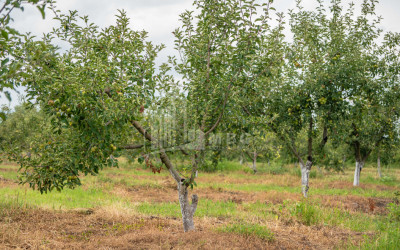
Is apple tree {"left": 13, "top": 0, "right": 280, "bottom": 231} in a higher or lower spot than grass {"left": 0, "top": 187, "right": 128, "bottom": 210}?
higher

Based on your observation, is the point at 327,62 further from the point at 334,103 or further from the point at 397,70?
the point at 397,70

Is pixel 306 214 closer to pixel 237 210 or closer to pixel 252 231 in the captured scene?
pixel 252 231

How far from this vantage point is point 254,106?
10852mm

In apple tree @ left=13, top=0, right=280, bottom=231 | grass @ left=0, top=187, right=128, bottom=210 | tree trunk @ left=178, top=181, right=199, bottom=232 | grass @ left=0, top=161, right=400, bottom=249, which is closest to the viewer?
apple tree @ left=13, top=0, right=280, bottom=231

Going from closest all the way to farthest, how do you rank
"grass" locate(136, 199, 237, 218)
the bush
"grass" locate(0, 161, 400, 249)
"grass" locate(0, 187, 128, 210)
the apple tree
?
the apple tree < "grass" locate(0, 161, 400, 249) < the bush < "grass" locate(136, 199, 237, 218) < "grass" locate(0, 187, 128, 210)

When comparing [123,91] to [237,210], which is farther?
[237,210]

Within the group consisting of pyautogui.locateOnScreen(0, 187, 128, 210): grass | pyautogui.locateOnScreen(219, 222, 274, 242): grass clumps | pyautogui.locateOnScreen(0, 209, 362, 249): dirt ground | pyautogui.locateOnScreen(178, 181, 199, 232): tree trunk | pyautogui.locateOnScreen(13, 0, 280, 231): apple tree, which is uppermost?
pyautogui.locateOnScreen(13, 0, 280, 231): apple tree

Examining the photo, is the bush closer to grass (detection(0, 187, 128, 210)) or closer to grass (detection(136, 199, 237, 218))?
grass (detection(136, 199, 237, 218))

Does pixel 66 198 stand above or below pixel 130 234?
below

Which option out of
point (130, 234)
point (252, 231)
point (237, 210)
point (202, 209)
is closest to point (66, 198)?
point (202, 209)

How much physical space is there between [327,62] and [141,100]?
9.69 m

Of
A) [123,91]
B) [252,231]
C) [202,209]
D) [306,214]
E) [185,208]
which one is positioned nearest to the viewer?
[123,91]

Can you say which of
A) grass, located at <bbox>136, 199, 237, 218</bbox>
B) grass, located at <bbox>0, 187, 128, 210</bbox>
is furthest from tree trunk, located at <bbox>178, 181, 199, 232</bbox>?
grass, located at <bbox>0, 187, 128, 210</bbox>

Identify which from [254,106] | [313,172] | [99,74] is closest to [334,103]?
[254,106]
